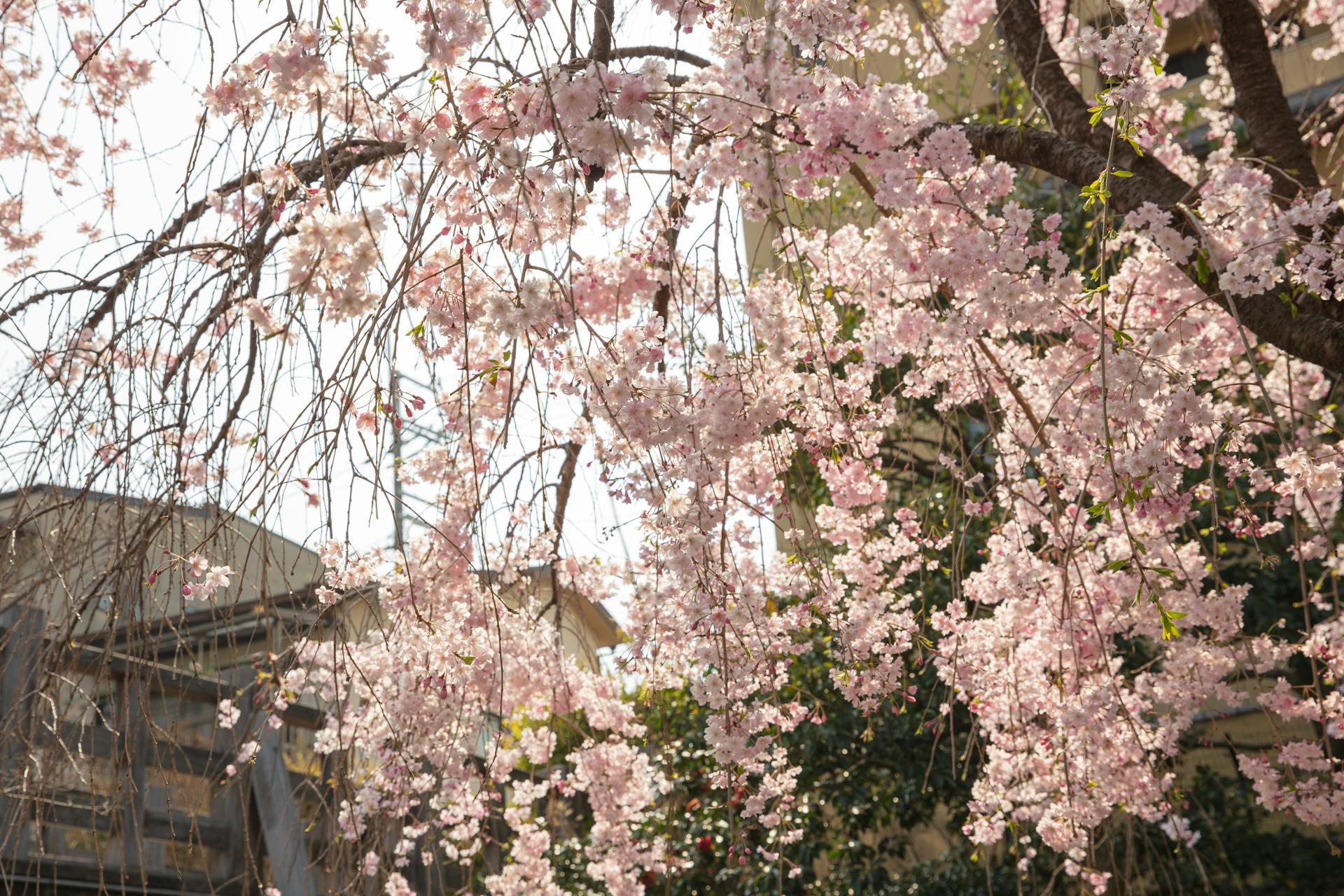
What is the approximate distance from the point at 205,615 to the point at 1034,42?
2.71 meters

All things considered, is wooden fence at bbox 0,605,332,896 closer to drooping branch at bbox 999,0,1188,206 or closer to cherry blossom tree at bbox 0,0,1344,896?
cherry blossom tree at bbox 0,0,1344,896

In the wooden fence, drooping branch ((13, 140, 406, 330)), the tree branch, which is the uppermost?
the tree branch

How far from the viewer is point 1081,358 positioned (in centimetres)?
268

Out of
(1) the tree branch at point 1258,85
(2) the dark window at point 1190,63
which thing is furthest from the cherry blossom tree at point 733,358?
(2) the dark window at point 1190,63

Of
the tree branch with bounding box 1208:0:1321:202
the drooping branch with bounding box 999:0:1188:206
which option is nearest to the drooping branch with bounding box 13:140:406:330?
the drooping branch with bounding box 999:0:1188:206

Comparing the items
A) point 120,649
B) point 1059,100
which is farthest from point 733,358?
point 120,649

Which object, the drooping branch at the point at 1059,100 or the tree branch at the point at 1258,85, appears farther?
the tree branch at the point at 1258,85

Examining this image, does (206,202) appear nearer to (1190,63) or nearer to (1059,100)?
(1059,100)

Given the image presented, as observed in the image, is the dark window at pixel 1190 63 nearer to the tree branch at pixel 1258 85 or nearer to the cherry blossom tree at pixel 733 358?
the cherry blossom tree at pixel 733 358

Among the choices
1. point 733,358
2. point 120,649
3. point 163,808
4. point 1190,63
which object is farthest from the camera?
point 1190,63

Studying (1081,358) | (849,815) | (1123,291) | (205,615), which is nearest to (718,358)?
(1081,358)

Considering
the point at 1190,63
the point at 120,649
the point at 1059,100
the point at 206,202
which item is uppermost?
the point at 1190,63

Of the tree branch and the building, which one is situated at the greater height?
the tree branch

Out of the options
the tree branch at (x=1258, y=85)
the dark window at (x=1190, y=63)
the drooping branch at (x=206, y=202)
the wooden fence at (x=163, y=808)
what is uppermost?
the dark window at (x=1190, y=63)
